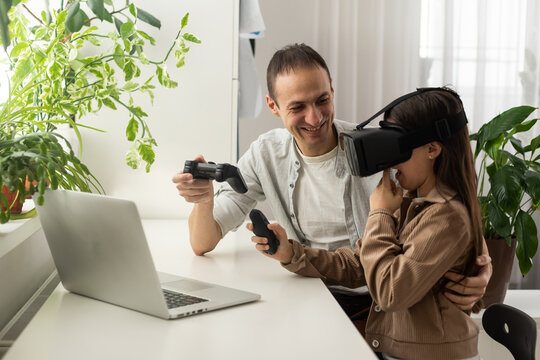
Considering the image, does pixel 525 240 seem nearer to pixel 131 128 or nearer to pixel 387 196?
pixel 387 196

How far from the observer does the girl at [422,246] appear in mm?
1179

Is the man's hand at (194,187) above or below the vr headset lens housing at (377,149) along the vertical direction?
below

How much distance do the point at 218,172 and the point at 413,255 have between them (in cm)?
47

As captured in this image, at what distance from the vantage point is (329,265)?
1382 millimetres

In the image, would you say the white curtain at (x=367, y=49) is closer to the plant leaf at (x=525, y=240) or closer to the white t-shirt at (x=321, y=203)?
the plant leaf at (x=525, y=240)

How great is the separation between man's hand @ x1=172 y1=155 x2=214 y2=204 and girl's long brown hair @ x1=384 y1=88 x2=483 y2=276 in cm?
47

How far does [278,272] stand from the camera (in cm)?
133

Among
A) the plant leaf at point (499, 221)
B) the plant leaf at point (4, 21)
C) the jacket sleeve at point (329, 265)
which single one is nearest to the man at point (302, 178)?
the jacket sleeve at point (329, 265)

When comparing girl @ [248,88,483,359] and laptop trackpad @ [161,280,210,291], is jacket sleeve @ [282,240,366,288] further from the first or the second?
laptop trackpad @ [161,280,210,291]

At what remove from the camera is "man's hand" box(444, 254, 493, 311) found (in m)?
1.21

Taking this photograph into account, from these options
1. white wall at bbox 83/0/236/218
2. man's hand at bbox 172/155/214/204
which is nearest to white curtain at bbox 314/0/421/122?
white wall at bbox 83/0/236/218

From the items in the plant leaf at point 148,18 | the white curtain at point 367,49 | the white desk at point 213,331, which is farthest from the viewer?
the white curtain at point 367,49

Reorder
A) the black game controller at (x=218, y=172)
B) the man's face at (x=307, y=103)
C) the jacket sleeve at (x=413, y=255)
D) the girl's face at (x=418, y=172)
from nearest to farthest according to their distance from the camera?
the jacket sleeve at (x=413, y=255) < the girl's face at (x=418, y=172) < the black game controller at (x=218, y=172) < the man's face at (x=307, y=103)

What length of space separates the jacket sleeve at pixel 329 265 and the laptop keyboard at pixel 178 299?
0.88ft
